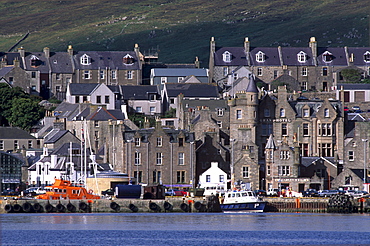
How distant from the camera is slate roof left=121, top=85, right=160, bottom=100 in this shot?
160 m

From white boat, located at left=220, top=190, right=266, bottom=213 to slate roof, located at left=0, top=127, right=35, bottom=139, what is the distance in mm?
52747

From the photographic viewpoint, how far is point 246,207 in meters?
103

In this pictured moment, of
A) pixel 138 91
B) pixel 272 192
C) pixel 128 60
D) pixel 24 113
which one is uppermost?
pixel 128 60

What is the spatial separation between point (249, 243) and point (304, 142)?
5239 centimetres

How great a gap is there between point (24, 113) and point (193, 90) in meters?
25.2

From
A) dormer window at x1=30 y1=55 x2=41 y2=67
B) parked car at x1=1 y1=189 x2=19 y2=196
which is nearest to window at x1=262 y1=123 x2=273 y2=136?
parked car at x1=1 y1=189 x2=19 y2=196

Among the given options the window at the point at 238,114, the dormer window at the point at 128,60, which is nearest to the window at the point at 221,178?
the window at the point at 238,114

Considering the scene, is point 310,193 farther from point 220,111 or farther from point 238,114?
point 220,111

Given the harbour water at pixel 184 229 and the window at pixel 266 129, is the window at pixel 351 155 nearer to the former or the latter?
the window at pixel 266 129

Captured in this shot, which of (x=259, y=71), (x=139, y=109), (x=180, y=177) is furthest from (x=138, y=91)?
(x=180, y=177)

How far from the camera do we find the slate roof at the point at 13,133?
149 meters

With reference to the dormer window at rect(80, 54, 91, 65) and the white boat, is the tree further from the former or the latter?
the white boat

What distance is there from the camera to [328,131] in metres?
129

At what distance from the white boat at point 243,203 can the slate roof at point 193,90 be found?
175 feet
